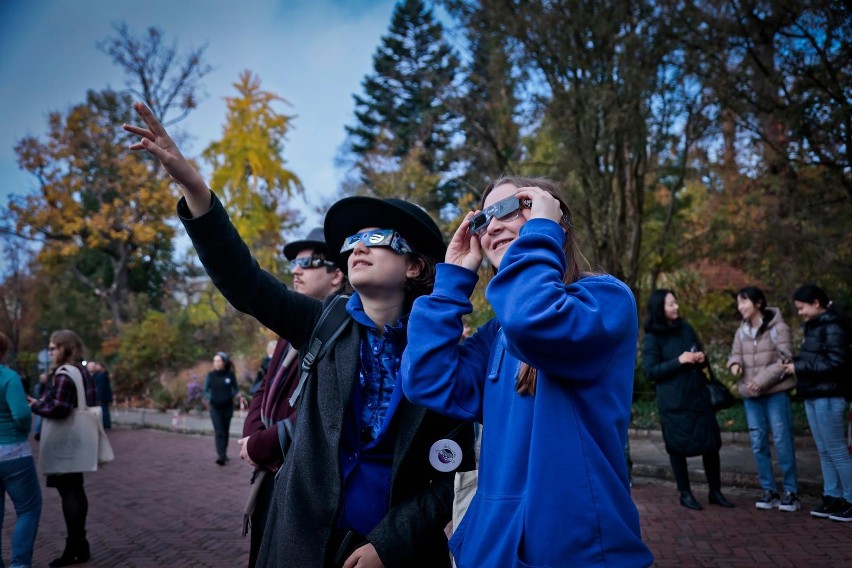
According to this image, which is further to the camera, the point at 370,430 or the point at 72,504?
the point at 72,504

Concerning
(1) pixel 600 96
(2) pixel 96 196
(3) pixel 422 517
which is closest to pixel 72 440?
(3) pixel 422 517

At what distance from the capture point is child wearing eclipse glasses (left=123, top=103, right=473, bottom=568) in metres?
2.03

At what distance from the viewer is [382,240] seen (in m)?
2.38

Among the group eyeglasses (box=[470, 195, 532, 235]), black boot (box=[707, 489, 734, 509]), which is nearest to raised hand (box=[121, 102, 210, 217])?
eyeglasses (box=[470, 195, 532, 235])

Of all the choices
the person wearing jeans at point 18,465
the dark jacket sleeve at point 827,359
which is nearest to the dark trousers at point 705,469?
the dark jacket sleeve at point 827,359

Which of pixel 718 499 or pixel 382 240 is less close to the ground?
pixel 382 240

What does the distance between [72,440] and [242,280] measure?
169 inches

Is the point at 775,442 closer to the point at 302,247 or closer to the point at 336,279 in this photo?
the point at 336,279

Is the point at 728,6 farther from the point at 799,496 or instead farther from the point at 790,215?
the point at 799,496

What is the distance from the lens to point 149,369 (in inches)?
890

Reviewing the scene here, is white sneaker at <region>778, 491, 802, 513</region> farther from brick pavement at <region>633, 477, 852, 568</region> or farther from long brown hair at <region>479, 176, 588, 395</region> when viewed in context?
long brown hair at <region>479, 176, 588, 395</region>

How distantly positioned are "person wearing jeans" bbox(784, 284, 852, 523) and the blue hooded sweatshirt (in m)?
5.43

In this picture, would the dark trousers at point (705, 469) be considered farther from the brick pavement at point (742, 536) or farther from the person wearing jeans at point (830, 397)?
the person wearing jeans at point (830, 397)

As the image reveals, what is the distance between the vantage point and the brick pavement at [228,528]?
4.99 m
